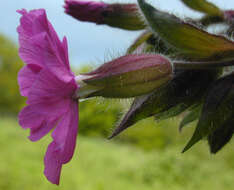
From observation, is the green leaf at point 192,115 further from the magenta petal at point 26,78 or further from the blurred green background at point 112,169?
the blurred green background at point 112,169

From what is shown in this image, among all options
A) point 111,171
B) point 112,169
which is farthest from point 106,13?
point 112,169

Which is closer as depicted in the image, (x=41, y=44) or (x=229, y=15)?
(x=41, y=44)

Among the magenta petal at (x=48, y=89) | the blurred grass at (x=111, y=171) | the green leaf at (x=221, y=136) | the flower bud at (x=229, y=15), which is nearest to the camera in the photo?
the magenta petal at (x=48, y=89)

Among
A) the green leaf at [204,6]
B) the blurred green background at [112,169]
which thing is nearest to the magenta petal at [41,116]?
the green leaf at [204,6]

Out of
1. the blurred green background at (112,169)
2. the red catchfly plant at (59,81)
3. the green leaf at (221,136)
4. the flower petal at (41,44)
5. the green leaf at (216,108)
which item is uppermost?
the flower petal at (41,44)

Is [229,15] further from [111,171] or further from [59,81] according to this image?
[111,171]
